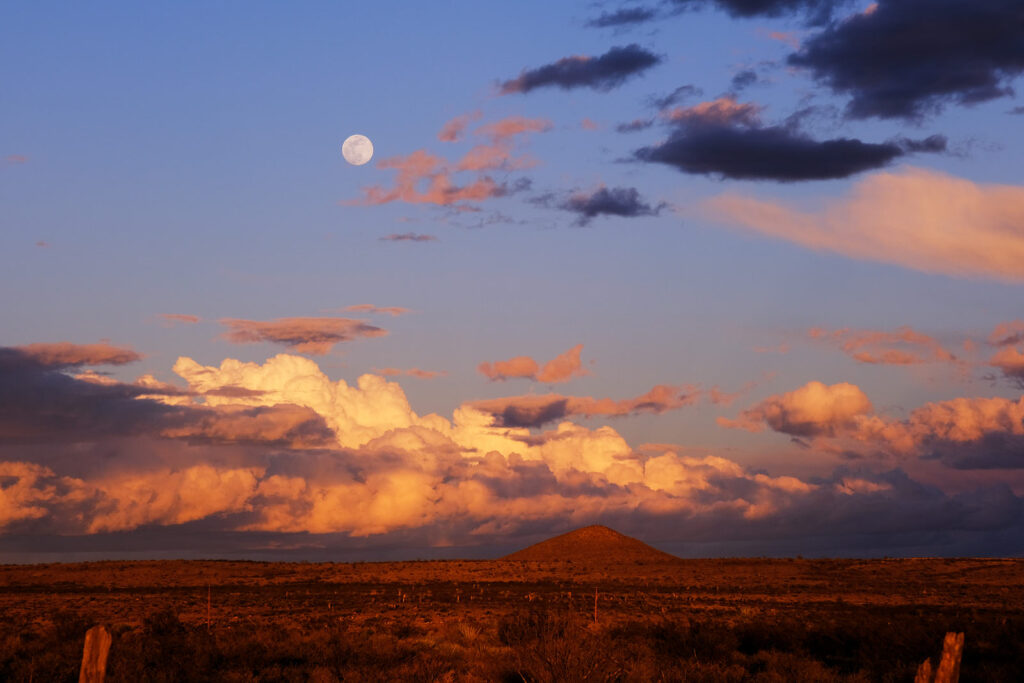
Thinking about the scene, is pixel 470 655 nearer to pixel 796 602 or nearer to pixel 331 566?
pixel 796 602

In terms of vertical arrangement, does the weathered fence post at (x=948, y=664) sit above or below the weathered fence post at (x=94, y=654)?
below

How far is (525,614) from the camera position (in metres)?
40.4

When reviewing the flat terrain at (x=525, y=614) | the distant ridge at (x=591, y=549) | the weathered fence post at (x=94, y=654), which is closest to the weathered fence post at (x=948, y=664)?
the flat terrain at (x=525, y=614)

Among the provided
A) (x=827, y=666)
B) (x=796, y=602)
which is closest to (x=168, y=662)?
(x=827, y=666)

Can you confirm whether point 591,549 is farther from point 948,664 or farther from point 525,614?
point 948,664

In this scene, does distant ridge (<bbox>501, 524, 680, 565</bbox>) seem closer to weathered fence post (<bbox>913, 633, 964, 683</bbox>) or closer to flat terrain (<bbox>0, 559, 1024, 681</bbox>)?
flat terrain (<bbox>0, 559, 1024, 681</bbox>)

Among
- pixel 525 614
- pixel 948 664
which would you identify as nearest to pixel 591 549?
pixel 525 614

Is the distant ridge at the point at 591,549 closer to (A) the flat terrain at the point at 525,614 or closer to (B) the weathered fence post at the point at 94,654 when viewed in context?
(A) the flat terrain at the point at 525,614

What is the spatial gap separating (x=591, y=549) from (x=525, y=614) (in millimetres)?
103360

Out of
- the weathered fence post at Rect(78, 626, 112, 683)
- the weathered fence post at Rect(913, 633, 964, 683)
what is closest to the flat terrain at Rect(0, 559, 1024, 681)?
the weathered fence post at Rect(913, 633, 964, 683)

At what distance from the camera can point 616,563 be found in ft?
389

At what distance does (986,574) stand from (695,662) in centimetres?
7146

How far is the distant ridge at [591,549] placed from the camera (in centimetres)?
13100

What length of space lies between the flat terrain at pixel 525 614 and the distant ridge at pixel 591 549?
10777 millimetres
